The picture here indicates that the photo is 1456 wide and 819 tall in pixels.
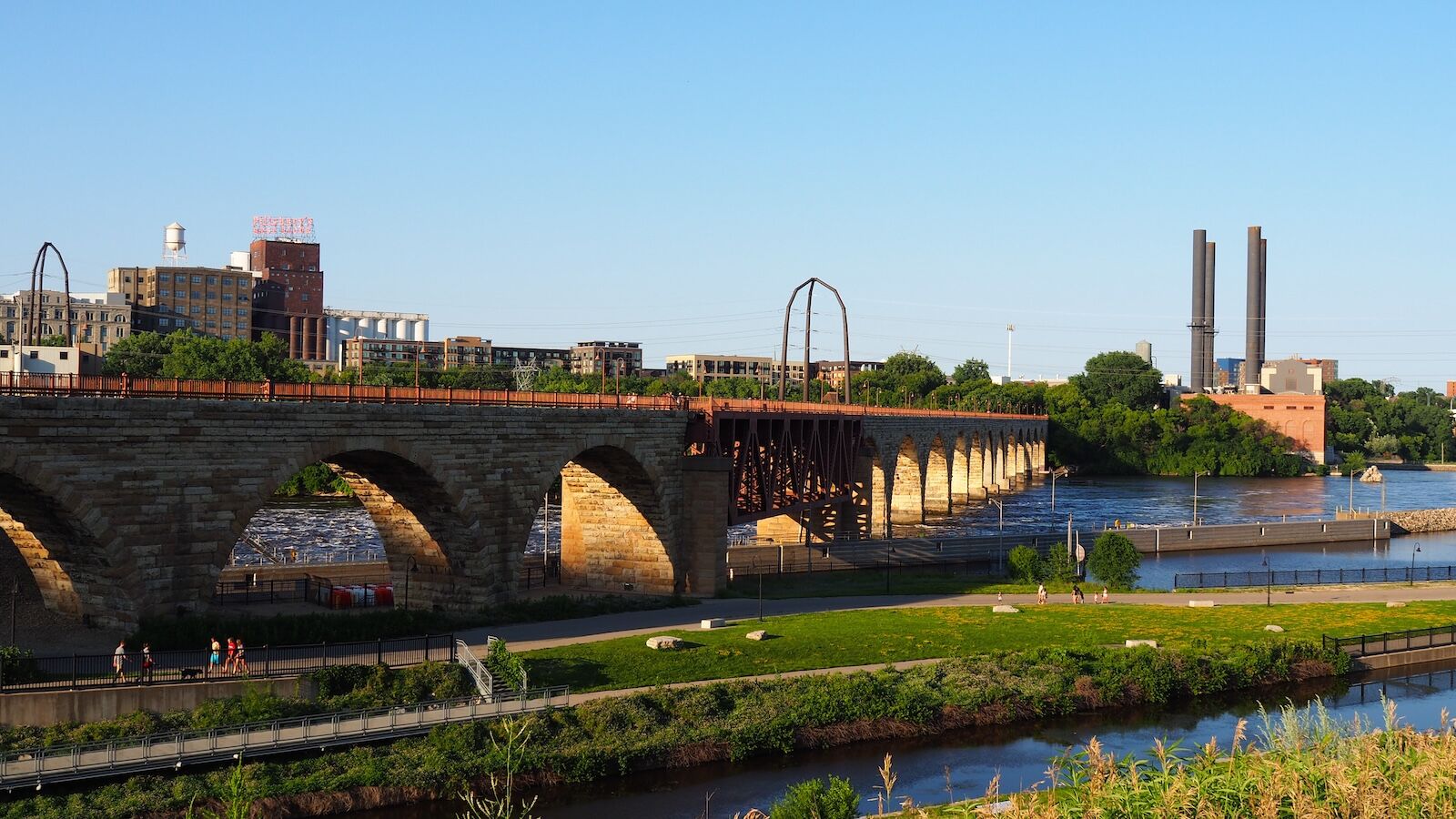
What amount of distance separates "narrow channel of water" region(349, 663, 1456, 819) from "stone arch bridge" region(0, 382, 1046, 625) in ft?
39.1

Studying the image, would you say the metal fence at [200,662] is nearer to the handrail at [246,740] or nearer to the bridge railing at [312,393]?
the handrail at [246,740]

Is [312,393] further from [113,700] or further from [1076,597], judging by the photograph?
[1076,597]

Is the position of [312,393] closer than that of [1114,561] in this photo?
Yes

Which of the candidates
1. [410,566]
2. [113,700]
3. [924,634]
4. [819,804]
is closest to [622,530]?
[410,566]

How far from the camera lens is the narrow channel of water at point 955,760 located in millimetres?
32344

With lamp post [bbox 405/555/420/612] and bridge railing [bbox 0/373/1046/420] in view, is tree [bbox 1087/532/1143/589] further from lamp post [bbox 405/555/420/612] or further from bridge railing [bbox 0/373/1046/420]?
lamp post [bbox 405/555/420/612]

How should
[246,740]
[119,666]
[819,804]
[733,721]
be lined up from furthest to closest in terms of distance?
1. [733,721]
2. [119,666]
3. [246,740]
4. [819,804]

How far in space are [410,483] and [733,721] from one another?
54.8 feet

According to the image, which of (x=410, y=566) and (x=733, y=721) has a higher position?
(x=410, y=566)

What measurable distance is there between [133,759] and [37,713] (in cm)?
Result: 319

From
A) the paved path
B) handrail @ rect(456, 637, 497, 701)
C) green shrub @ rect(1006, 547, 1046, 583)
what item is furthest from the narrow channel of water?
green shrub @ rect(1006, 547, 1046, 583)

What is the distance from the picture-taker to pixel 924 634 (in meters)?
50.0

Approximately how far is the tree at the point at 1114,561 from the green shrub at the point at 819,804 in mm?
46717

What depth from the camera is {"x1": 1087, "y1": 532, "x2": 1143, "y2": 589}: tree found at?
68000 mm
